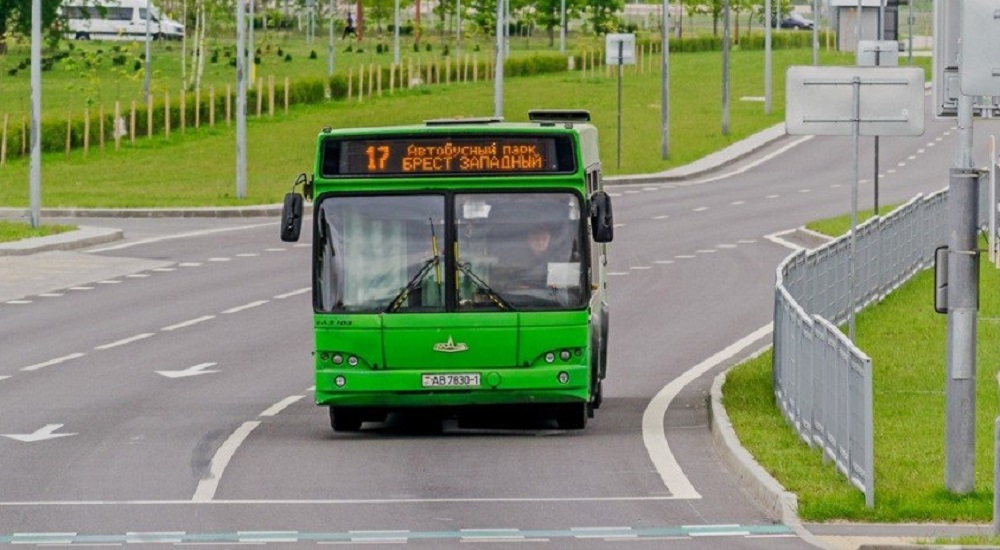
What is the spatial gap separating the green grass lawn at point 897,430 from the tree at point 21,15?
240ft

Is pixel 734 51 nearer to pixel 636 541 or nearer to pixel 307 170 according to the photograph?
pixel 307 170

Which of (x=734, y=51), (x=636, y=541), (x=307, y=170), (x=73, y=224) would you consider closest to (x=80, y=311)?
(x=73, y=224)

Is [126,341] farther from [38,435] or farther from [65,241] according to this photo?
[65,241]

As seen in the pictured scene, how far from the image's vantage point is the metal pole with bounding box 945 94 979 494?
50.8 ft

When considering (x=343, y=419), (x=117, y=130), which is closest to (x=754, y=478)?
(x=343, y=419)

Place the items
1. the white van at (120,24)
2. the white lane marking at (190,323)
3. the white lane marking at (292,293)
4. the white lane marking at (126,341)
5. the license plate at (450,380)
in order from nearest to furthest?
the license plate at (450,380) → the white lane marking at (126,341) → the white lane marking at (190,323) → the white lane marking at (292,293) → the white van at (120,24)

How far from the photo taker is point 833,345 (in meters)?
16.8

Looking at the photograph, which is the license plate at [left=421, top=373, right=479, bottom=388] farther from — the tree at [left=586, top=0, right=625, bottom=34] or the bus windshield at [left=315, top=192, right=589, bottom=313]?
the tree at [left=586, top=0, right=625, bottom=34]

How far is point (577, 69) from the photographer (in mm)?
115062

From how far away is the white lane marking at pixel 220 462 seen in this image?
16906 millimetres

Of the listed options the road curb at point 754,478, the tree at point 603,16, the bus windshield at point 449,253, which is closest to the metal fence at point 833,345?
the road curb at point 754,478

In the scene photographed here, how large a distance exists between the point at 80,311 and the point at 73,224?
639 inches

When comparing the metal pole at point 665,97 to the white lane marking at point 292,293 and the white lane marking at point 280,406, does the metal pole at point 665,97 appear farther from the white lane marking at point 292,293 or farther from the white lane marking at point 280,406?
the white lane marking at point 280,406

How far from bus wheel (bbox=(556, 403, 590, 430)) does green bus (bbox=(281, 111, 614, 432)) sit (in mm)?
397
